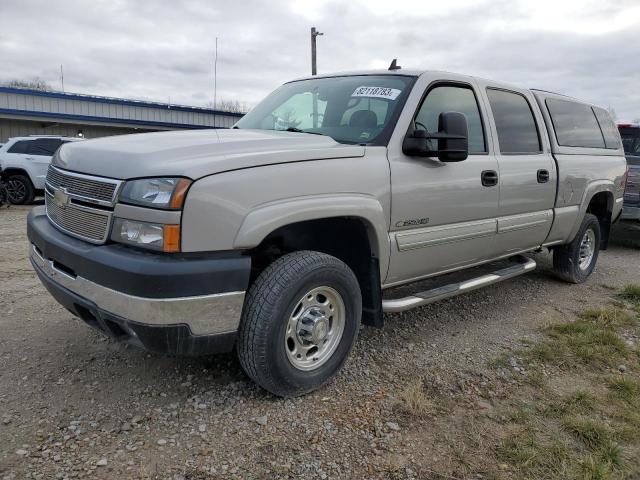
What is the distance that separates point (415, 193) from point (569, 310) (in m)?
2.51

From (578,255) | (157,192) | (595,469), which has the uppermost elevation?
(157,192)

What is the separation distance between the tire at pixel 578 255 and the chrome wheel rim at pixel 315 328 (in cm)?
357

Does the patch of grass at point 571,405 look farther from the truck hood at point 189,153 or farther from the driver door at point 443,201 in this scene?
the truck hood at point 189,153

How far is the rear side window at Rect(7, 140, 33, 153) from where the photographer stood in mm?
12328

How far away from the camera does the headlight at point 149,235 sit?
242 centimetres

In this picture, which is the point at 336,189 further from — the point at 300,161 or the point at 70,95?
the point at 70,95

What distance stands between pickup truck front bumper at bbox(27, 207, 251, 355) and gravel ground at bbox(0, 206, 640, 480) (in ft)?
1.54

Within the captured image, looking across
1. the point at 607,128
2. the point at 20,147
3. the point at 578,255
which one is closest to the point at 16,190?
the point at 20,147

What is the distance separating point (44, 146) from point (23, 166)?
2.37 ft

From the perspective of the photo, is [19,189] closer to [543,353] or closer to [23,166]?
[23,166]

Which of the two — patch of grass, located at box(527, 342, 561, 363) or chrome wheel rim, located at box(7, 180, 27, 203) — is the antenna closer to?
patch of grass, located at box(527, 342, 561, 363)

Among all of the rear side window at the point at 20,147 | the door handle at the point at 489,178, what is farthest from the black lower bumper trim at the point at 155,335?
the rear side window at the point at 20,147

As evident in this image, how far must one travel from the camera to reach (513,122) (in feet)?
14.8

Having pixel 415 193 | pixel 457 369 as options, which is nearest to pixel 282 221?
pixel 415 193
